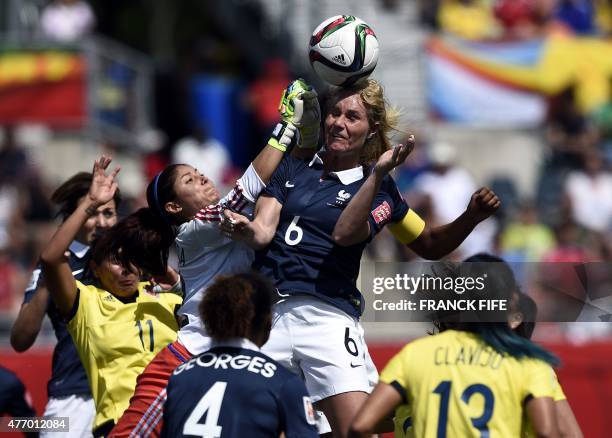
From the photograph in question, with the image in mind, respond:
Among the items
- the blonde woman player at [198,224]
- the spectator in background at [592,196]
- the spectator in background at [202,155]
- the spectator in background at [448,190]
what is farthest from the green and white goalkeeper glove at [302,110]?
the spectator in background at [202,155]

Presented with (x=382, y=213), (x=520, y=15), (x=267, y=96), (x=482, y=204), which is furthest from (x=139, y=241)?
(x=520, y=15)

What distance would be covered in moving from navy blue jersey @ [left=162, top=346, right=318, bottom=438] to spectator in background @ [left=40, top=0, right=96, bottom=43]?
12.4m

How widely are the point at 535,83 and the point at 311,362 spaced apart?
10469 millimetres

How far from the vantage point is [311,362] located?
20.7ft

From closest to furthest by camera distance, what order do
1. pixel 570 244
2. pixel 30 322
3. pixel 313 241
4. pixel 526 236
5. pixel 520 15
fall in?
pixel 313 241 < pixel 30 322 < pixel 570 244 < pixel 526 236 < pixel 520 15

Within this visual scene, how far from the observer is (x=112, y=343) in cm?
674

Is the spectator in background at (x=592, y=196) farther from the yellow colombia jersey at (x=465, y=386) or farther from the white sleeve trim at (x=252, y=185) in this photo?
the yellow colombia jersey at (x=465, y=386)

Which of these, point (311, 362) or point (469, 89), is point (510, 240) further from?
point (311, 362)

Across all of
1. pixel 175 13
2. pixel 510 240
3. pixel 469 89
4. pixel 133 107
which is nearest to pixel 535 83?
pixel 469 89

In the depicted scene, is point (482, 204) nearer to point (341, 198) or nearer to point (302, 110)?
point (341, 198)

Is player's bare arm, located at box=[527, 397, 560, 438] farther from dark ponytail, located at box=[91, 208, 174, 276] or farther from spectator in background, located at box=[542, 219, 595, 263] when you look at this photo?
spectator in background, located at box=[542, 219, 595, 263]

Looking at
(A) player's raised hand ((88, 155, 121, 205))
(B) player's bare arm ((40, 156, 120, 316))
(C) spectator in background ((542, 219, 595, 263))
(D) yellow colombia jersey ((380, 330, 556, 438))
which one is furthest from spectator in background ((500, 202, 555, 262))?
(D) yellow colombia jersey ((380, 330, 556, 438))

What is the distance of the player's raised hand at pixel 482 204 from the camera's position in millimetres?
6434

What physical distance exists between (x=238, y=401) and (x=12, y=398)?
3.41m
